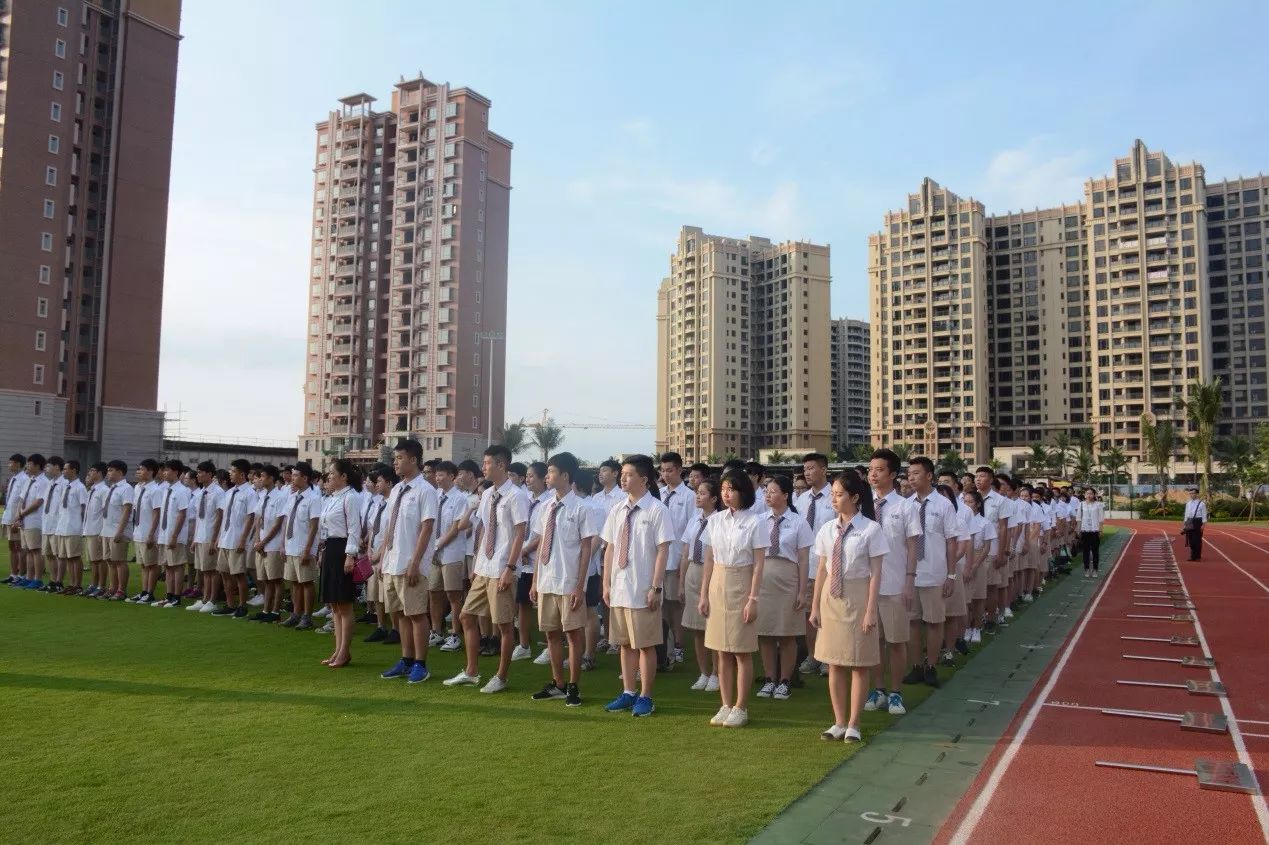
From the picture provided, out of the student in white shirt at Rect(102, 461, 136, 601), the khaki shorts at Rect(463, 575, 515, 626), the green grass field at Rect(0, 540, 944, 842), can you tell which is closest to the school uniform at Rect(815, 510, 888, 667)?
the green grass field at Rect(0, 540, 944, 842)

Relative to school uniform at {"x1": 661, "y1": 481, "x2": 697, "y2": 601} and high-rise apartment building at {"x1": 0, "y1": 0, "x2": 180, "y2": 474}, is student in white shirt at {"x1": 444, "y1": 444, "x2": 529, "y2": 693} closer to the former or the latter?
school uniform at {"x1": 661, "y1": 481, "x2": 697, "y2": 601}

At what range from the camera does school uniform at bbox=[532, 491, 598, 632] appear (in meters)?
6.58

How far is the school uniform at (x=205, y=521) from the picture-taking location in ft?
39.4

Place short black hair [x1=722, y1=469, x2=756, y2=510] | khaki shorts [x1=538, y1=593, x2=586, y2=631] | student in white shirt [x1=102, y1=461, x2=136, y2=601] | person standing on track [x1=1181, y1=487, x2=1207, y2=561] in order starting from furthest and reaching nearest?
person standing on track [x1=1181, y1=487, x2=1207, y2=561] < student in white shirt [x1=102, y1=461, x2=136, y2=601] < khaki shorts [x1=538, y1=593, x2=586, y2=631] < short black hair [x1=722, y1=469, x2=756, y2=510]

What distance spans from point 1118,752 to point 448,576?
614 centimetres

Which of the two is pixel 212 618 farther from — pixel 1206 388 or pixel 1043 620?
pixel 1206 388

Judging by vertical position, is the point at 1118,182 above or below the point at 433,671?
above

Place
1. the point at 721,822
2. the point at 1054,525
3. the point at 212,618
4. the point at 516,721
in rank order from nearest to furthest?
the point at 721,822
the point at 516,721
the point at 212,618
the point at 1054,525

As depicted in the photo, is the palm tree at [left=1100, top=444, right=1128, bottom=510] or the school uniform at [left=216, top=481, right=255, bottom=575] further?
the palm tree at [left=1100, top=444, right=1128, bottom=510]

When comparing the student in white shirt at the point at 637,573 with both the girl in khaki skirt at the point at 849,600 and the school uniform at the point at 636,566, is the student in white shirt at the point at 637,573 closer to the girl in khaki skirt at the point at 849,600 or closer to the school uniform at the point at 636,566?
the school uniform at the point at 636,566

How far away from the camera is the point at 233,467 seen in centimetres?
1241

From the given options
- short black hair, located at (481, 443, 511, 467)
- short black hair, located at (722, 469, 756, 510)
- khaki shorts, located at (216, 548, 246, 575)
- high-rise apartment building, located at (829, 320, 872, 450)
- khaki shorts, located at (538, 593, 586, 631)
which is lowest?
khaki shorts, located at (216, 548, 246, 575)

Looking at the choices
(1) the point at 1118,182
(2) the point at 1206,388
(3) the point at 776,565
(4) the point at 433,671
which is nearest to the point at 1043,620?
(3) the point at 776,565

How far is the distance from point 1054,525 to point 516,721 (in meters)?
15.5
